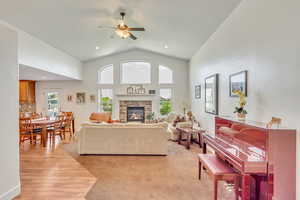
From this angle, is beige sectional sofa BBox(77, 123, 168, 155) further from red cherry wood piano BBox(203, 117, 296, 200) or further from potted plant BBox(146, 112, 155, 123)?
potted plant BBox(146, 112, 155, 123)

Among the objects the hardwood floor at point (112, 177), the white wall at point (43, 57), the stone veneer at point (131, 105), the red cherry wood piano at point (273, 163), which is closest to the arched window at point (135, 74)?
the stone veneer at point (131, 105)

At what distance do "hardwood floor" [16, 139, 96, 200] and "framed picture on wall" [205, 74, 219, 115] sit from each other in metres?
3.31

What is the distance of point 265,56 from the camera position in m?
2.71

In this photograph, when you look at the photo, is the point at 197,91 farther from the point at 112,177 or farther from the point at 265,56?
the point at 112,177

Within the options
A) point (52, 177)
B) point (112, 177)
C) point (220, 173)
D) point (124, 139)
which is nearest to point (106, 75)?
point (124, 139)

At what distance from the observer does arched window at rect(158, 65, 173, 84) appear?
884 cm

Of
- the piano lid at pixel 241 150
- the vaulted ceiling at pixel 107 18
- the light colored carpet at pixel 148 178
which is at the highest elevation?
the vaulted ceiling at pixel 107 18

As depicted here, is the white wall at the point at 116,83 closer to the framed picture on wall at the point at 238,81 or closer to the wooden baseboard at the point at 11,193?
the framed picture on wall at the point at 238,81

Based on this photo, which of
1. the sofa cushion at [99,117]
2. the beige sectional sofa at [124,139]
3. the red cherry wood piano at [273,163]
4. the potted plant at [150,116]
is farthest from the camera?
the potted plant at [150,116]

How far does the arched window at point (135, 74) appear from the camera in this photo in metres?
8.84

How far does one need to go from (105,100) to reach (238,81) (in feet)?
21.1

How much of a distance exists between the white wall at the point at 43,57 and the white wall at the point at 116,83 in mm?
1098

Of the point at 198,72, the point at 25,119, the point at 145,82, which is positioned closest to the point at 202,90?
the point at 198,72

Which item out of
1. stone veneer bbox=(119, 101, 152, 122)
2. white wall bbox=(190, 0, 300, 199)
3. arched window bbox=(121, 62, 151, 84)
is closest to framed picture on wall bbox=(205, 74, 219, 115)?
white wall bbox=(190, 0, 300, 199)
